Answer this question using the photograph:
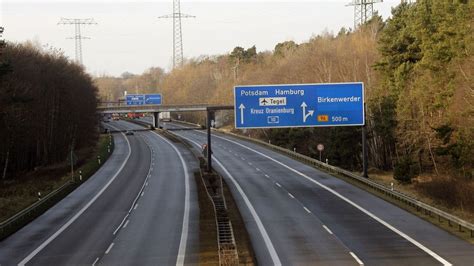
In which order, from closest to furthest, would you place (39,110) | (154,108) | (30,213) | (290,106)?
(30,213) < (290,106) < (39,110) < (154,108)

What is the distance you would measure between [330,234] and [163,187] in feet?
71.1

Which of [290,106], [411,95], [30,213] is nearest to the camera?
[30,213]

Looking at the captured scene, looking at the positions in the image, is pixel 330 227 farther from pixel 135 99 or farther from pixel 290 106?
pixel 135 99

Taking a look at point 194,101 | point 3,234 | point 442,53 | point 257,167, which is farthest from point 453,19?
point 194,101

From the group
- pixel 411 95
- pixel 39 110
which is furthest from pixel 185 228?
pixel 39 110

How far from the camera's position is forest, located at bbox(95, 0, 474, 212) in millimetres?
44969

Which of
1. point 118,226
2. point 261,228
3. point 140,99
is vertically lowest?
point 118,226

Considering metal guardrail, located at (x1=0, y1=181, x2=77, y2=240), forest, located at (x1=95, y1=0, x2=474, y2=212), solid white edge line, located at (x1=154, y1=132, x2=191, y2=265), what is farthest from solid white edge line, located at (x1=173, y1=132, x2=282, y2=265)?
forest, located at (x1=95, y1=0, x2=474, y2=212)

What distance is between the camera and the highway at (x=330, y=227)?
21672 millimetres

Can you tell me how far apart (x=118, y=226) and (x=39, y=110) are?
39.1 metres

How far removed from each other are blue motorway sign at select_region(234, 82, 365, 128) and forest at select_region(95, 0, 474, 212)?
10.7 meters

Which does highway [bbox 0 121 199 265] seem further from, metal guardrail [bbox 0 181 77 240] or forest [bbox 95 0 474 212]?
forest [bbox 95 0 474 212]

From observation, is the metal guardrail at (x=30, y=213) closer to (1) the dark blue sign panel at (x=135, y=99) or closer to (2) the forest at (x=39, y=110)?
(2) the forest at (x=39, y=110)

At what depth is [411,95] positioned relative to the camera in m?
56.2
